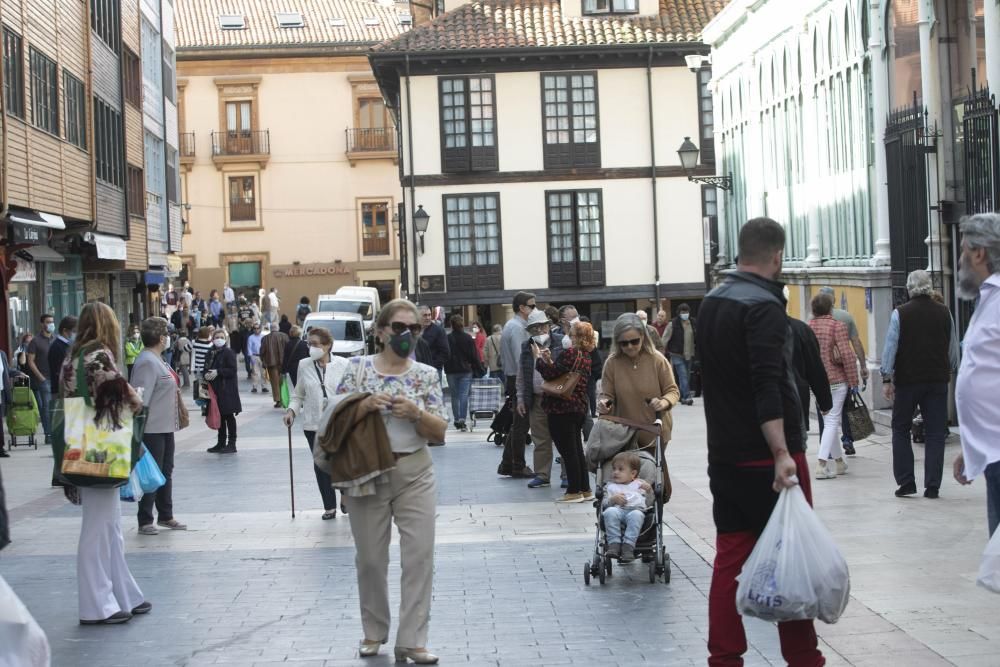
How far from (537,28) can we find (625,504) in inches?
1358

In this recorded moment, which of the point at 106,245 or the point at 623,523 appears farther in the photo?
the point at 106,245

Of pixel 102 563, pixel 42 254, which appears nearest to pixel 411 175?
pixel 42 254

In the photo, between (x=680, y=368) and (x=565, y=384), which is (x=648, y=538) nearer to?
(x=565, y=384)

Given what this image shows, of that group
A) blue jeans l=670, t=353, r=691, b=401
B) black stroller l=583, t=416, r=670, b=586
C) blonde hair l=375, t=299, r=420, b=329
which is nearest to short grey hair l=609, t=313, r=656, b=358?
black stroller l=583, t=416, r=670, b=586

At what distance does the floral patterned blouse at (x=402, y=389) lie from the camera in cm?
798

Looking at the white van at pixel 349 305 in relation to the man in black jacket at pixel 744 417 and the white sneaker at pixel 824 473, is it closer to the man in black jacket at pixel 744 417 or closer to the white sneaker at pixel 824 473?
the white sneaker at pixel 824 473

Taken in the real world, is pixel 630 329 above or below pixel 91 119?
below

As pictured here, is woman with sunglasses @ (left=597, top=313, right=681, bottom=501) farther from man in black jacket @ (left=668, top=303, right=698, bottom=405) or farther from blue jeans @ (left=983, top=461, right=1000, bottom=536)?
man in black jacket @ (left=668, top=303, right=698, bottom=405)

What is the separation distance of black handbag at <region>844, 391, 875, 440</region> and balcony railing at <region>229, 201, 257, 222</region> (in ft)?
169

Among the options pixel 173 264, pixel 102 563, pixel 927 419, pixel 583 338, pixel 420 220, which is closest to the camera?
pixel 102 563

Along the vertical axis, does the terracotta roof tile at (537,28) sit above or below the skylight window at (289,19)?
below

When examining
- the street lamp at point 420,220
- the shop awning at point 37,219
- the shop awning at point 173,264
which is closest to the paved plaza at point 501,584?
the shop awning at point 37,219

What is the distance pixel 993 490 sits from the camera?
741 centimetres

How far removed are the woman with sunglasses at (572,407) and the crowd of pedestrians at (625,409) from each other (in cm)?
2
